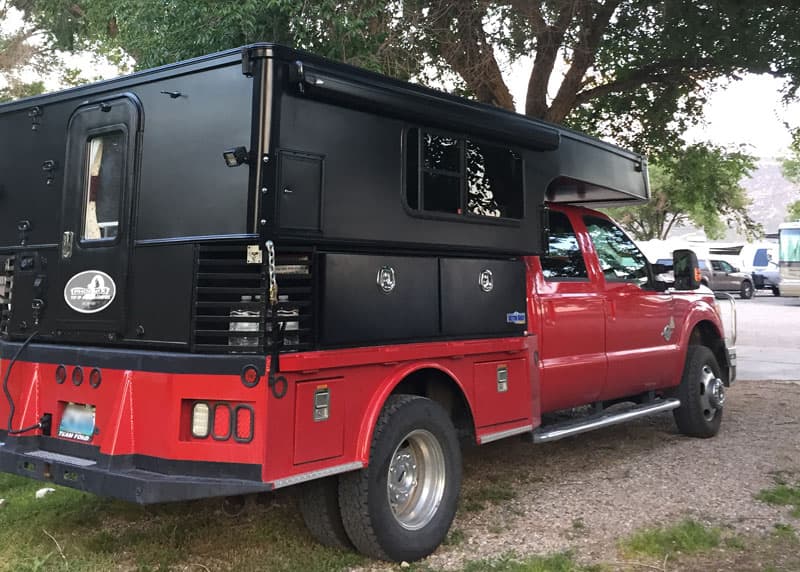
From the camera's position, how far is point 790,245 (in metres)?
29.0

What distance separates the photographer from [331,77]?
13.1 feet

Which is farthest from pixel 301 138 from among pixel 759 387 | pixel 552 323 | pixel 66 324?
pixel 759 387

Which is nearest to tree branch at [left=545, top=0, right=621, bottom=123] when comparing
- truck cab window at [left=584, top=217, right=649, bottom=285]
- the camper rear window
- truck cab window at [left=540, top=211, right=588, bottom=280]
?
truck cab window at [left=584, top=217, right=649, bottom=285]

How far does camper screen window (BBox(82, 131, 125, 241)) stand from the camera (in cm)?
438

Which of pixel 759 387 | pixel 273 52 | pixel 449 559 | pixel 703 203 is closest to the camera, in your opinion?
pixel 273 52

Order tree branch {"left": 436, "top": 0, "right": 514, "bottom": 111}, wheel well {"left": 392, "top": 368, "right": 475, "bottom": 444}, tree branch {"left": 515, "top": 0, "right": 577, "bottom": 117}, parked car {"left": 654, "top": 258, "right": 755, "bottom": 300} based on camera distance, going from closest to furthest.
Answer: wheel well {"left": 392, "top": 368, "right": 475, "bottom": 444} < tree branch {"left": 436, "top": 0, "right": 514, "bottom": 111} < tree branch {"left": 515, "top": 0, "right": 577, "bottom": 117} < parked car {"left": 654, "top": 258, "right": 755, "bottom": 300}

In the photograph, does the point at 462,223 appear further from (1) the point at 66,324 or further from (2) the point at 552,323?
(1) the point at 66,324

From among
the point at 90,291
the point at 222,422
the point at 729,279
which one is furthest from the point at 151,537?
the point at 729,279

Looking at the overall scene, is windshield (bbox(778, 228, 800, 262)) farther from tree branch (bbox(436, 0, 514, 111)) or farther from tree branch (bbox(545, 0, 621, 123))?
tree branch (bbox(436, 0, 514, 111))

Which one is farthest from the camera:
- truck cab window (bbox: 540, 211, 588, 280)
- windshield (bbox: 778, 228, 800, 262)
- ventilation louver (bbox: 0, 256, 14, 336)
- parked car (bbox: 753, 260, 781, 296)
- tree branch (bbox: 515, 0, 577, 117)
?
parked car (bbox: 753, 260, 781, 296)

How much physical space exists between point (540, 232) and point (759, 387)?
6.66 m

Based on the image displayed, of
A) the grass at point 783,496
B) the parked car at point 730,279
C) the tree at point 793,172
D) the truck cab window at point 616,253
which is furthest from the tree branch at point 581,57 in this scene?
the tree at point 793,172

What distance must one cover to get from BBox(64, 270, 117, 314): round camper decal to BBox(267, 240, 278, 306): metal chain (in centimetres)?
101

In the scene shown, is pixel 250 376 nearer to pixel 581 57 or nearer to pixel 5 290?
pixel 5 290
